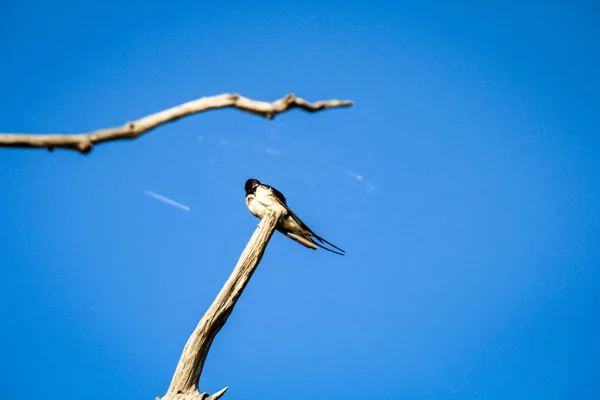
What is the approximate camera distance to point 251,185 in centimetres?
571

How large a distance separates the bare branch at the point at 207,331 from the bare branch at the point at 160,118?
2452mm

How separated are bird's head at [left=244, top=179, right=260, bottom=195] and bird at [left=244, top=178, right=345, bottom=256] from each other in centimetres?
6

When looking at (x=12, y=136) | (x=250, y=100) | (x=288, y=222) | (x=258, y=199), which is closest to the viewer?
(x=12, y=136)

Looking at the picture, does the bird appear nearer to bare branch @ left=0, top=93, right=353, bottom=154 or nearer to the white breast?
the white breast

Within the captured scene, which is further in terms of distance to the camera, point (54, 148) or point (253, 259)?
point (253, 259)

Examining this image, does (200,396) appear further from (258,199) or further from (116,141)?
(116,141)

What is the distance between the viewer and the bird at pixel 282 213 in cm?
497


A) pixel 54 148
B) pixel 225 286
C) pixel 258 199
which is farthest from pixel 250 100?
pixel 258 199

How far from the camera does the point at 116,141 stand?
1.61 m

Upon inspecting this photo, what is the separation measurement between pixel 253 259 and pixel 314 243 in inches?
39.4

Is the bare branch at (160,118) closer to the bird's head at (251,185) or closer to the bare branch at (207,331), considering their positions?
the bare branch at (207,331)

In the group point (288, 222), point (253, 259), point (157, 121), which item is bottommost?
point (157, 121)

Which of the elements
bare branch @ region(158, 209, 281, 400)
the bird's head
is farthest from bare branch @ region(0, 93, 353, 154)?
the bird's head

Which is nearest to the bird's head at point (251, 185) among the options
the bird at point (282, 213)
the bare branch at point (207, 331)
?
the bird at point (282, 213)
